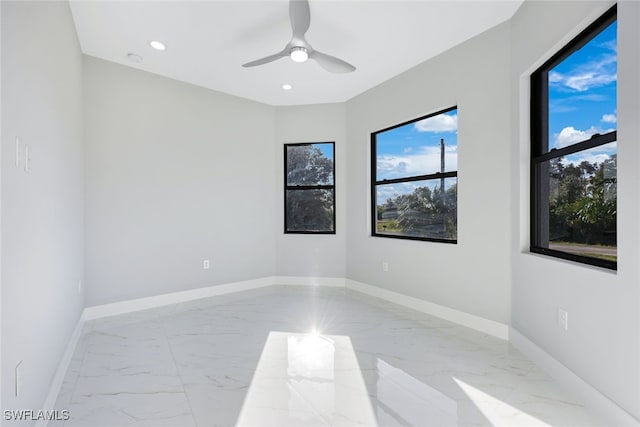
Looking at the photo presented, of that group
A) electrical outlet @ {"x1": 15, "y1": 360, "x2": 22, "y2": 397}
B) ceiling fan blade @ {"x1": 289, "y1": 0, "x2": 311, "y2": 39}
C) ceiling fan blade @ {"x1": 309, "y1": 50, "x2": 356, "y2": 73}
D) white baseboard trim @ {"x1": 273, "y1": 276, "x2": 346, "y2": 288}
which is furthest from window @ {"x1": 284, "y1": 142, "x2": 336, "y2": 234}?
electrical outlet @ {"x1": 15, "y1": 360, "x2": 22, "y2": 397}

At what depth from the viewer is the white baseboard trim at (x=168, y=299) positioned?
331cm

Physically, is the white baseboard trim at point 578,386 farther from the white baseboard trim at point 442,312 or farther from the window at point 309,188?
the window at point 309,188

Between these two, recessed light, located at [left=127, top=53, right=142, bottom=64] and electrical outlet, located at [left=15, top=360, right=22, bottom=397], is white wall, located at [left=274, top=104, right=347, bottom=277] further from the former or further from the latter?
electrical outlet, located at [left=15, top=360, right=22, bottom=397]

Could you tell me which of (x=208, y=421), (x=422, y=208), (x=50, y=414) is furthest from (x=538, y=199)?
(x=50, y=414)

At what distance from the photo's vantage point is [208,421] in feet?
5.53

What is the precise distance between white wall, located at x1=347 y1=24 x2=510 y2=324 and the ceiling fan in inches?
43.9

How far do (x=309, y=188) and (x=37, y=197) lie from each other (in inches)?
132

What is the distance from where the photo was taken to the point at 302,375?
7.06ft

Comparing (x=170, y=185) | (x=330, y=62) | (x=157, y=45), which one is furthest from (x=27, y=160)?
(x=170, y=185)

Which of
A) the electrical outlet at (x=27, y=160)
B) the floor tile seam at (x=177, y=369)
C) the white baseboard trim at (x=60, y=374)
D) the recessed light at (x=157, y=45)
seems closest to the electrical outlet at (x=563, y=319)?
the floor tile seam at (x=177, y=369)

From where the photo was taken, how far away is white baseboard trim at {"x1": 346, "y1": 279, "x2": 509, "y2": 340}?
2.83 m

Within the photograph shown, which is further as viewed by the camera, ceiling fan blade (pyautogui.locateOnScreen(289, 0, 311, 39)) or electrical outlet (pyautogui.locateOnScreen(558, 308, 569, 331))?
ceiling fan blade (pyautogui.locateOnScreen(289, 0, 311, 39))

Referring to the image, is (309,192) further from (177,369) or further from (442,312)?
(177,369)

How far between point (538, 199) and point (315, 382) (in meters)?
2.14
